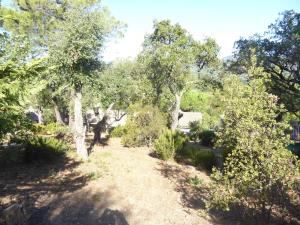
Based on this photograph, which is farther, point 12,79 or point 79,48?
point 79,48

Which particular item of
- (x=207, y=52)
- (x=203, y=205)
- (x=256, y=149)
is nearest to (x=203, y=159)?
(x=203, y=205)

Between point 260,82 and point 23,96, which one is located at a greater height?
point 260,82

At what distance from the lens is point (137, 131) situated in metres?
18.5

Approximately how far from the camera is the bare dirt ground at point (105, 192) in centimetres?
778

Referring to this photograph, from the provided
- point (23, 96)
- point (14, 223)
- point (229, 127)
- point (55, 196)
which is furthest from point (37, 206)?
point (229, 127)

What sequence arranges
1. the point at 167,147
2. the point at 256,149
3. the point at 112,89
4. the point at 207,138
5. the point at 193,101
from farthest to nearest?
1. the point at 193,101
2. the point at 207,138
3. the point at 112,89
4. the point at 167,147
5. the point at 256,149

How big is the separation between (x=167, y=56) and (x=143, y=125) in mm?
6091

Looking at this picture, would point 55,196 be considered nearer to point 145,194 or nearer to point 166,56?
point 145,194

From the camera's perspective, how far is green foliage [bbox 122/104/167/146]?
18484 mm

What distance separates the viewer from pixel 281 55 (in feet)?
50.8

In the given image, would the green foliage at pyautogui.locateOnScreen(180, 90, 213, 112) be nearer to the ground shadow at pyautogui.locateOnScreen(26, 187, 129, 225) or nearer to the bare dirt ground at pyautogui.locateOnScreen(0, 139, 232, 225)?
the bare dirt ground at pyautogui.locateOnScreen(0, 139, 232, 225)

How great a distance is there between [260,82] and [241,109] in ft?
2.53

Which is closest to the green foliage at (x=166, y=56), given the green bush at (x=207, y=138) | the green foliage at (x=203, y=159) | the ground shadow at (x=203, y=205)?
the green bush at (x=207, y=138)

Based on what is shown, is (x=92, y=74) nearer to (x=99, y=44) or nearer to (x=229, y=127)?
(x=99, y=44)
